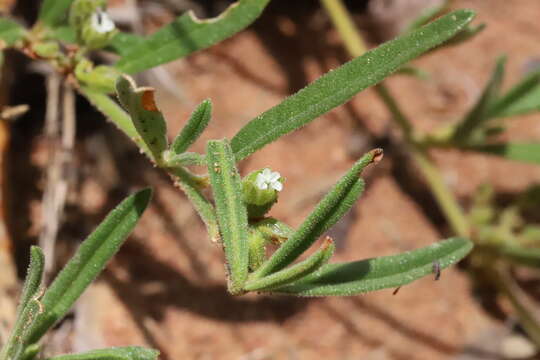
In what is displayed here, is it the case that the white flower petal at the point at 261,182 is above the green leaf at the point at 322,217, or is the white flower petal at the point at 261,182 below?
above

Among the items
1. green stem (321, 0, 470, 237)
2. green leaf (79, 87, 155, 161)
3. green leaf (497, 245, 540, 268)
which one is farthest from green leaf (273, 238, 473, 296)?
green stem (321, 0, 470, 237)

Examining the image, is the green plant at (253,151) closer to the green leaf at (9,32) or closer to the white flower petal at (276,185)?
the white flower petal at (276,185)

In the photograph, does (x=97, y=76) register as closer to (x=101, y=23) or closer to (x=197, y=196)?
(x=101, y=23)

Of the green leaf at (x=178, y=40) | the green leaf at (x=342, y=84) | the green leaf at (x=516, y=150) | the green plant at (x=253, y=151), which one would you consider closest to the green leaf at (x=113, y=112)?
the green plant at (x=253, y=151)

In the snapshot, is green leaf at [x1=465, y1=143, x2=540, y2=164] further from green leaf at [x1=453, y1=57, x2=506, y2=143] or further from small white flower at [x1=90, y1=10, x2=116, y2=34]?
small white flower at [x1=90, y1=10, x2=116, y2=34]

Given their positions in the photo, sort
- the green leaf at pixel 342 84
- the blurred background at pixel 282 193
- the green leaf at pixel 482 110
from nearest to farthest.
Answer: the green leaf at pixel 342 84
the blurred background at pixel 282 193
the green leaf at pixel 482 110

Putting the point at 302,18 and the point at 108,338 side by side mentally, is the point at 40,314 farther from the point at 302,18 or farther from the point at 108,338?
the point at 302,18

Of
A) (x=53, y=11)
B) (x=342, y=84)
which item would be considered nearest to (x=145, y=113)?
(x=342, y=84)
